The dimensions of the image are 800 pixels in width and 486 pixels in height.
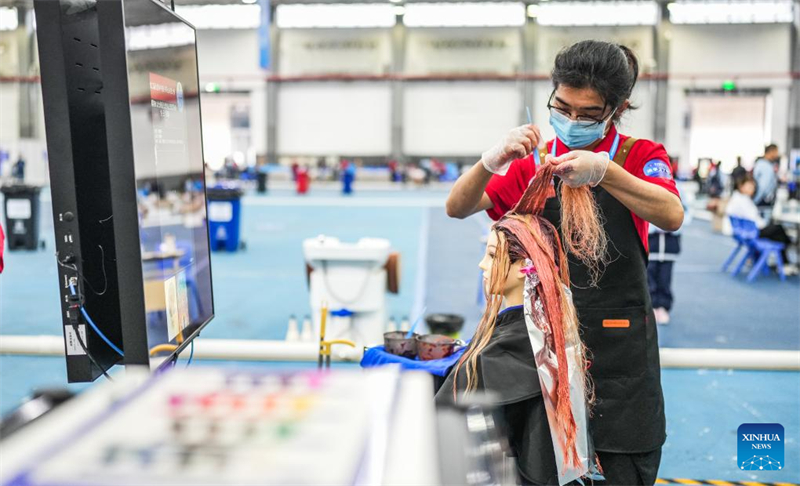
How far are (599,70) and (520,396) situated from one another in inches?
35.8

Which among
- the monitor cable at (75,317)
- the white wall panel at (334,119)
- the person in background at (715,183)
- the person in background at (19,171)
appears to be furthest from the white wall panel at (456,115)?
the monitor cable at (75,317)

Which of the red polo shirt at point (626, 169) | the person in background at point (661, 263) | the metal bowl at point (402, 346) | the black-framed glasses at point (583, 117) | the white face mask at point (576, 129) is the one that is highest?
the black-framed glasses at point (583, 117)

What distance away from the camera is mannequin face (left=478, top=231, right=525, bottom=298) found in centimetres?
208

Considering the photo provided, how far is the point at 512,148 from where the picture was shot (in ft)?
6.26

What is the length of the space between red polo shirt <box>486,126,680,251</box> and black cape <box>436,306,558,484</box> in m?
0.42

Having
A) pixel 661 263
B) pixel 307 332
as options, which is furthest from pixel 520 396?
pixel 661 263

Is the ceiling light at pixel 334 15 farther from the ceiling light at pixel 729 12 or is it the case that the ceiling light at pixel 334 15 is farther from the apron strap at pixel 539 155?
the apron strap at pixel 539 155

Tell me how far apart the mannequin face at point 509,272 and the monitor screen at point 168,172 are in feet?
2.87

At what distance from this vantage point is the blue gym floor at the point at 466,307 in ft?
14.6

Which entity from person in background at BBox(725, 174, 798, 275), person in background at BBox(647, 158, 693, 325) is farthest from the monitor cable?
person in background at BBox(725, 174, 798, 275)

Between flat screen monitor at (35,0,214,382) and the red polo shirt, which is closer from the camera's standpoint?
flat screen monitor at (35,0,214,382)

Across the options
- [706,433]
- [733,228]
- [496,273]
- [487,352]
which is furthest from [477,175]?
[733,228]

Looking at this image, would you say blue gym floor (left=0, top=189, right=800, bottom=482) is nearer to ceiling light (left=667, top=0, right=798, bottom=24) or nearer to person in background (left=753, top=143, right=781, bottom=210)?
person in background (left=753, top=143, right=781, bottom=210)

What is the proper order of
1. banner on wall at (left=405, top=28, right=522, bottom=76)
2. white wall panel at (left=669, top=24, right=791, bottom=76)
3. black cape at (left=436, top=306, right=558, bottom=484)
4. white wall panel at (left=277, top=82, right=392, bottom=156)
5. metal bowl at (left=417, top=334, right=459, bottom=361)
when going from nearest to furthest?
1. black cape at (left=436, top=306, right=558, bottom=484)
2. metal bowl at (left=417, top=334, right=459, bottom=361)
3. white wall panel at (left=669, top=24, right=791, bottom=76)
4. banner on wall at (left=405, top=28, right=522, bottom=76)
5. white wall panel at (left=277, top=82, right=392, bottom=156)
